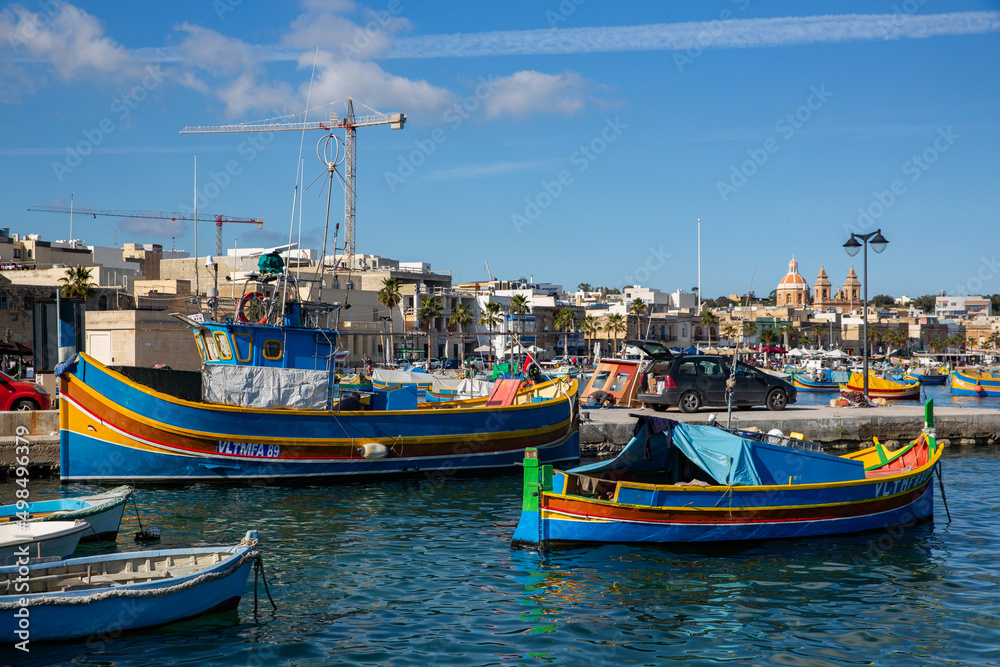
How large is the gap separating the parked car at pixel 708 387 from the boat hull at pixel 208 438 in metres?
10.1

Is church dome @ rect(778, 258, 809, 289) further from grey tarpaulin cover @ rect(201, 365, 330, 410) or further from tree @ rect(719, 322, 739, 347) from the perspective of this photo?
grey tarpaulin cover @ rect(201, 365, 330, 410)

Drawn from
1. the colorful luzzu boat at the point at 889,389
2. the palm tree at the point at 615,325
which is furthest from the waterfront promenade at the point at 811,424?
the palm tree at the point at 615,325

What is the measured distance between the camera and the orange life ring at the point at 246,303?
68.7 ft

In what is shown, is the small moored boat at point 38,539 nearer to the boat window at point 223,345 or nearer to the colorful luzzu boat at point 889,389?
the boat window at point 223,345

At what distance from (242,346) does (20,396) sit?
26.9ft

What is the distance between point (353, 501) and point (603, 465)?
20.1ft

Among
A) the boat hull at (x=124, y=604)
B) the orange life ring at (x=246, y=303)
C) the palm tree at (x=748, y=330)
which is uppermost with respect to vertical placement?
the palm tree at (x=748, y=330)

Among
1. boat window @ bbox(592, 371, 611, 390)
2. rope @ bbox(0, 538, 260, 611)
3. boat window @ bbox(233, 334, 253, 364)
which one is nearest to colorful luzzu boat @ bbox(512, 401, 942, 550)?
rope @ bbox(0, 538, 260, 611)

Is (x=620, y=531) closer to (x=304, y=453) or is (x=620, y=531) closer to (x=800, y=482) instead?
(x=800, y=482)

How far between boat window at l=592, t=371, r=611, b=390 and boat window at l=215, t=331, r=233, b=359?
52.8 feet

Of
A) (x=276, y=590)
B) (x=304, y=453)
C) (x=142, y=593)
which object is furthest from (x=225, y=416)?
(x=142, y=593)

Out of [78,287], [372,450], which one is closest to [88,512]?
[372,450]

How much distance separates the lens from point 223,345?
813 inches

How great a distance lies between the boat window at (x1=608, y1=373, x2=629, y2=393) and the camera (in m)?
32.2
